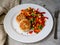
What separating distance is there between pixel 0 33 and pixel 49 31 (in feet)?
0.82

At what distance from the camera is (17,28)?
78cm

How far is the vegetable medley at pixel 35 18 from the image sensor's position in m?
0.76

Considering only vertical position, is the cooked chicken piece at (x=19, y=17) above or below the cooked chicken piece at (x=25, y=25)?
above

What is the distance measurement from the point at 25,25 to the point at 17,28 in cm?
6

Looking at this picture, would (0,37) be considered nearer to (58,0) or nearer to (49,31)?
(49,31)

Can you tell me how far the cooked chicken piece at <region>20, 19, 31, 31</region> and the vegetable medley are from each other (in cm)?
2

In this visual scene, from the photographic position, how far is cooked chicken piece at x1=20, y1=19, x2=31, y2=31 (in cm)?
74

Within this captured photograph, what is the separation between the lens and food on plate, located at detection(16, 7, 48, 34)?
0.75 meters

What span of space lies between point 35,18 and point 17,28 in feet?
0.36

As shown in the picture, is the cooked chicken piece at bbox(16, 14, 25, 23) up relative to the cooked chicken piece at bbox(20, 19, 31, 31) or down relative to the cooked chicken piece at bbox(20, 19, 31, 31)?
up

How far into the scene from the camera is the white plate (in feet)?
2.38

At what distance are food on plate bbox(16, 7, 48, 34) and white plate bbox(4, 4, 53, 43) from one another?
0.02 meters

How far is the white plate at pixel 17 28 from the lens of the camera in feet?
2.38

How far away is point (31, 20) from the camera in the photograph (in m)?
0.78
